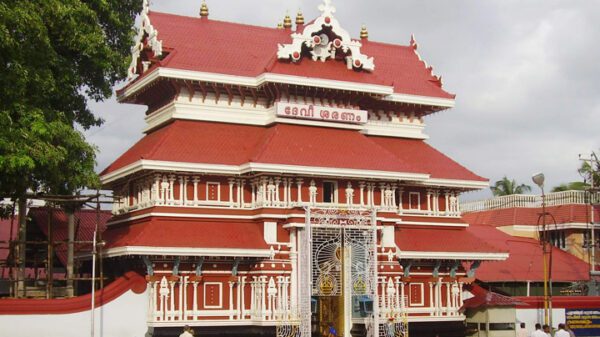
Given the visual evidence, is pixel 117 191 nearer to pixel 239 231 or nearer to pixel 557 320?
pixel 239 231

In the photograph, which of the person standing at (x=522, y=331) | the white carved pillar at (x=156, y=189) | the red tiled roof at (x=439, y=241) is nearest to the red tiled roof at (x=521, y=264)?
the red tiled roof at (x=439, y=241)

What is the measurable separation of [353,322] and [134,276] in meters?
7.65

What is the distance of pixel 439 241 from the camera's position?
1335 inches

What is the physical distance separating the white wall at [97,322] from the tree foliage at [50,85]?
3.82 m

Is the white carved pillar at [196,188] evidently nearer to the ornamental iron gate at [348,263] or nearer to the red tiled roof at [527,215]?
the ornamental iron gate at [348,263]

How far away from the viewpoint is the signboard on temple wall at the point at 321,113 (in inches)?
1270

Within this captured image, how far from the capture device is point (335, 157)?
3142 cm

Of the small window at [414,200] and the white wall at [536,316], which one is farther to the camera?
the small window at [414,200]

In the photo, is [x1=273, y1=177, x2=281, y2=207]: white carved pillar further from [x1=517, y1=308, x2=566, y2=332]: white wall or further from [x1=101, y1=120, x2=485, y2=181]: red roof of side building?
[x1=517, y1=308, x2=566, y2=332]: white wall

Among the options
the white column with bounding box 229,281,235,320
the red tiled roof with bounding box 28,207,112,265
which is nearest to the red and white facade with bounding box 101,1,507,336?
the white column with bounding box 229,281,235,320

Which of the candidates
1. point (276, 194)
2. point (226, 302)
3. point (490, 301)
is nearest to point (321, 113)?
point (276, 194)

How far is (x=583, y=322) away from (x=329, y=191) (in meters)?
11.2

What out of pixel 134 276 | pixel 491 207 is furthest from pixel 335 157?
pixel 491 207

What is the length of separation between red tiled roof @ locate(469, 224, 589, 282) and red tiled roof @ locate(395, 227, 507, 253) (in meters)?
7.20
